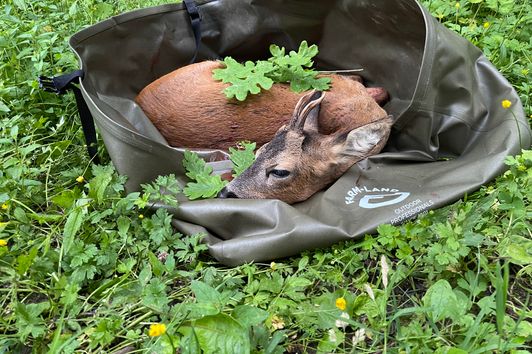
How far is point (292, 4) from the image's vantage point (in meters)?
4.00

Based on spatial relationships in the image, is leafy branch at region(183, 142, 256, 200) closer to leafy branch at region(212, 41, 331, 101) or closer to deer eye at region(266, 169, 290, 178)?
deer eye at region(266, 169, 290, 178)

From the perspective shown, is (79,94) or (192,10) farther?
(192,10)

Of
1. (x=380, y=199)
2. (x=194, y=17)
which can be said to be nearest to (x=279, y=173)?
(x=380, y=199)

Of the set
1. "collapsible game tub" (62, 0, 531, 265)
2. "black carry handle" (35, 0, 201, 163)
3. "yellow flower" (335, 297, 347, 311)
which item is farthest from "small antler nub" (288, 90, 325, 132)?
"yellow flower" (335, 297, 347, 311)

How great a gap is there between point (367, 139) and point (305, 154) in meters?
0.42

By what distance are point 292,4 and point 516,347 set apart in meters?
2.83

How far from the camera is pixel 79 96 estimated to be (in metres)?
3.29

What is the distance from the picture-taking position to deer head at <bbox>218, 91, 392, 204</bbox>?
3.43m

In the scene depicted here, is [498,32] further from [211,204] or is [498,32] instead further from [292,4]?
[211,204]

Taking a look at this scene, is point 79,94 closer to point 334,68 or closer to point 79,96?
point 79,96

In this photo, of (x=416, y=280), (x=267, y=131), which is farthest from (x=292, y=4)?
(x=416, y=280)

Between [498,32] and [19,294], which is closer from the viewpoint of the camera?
[19,294]

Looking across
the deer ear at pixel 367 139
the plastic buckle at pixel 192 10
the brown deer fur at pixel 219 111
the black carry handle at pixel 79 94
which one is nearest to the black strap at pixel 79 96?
the black carry handle at pixel 79 94

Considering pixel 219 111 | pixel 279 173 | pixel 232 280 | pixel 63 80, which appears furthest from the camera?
pixel 219 111
